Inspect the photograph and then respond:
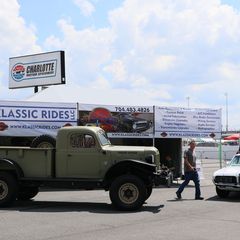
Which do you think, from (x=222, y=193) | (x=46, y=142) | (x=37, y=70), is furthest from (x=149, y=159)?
(x=37, y=70)

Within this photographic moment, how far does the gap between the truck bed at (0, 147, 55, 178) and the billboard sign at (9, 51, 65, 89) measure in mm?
15982

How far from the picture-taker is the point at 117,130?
2088 centimetres

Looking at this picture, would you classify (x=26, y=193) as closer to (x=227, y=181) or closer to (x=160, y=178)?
(x=160, y=178)

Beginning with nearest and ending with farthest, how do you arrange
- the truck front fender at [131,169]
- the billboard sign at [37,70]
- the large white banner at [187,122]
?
the truck front fender at [131,169]
the large white banner at [187,122]
the billboard sign at [37,70]

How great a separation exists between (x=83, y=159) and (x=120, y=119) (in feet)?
25.7

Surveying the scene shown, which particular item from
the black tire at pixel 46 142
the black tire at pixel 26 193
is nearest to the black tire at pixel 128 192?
the black tire at pixel 46 142

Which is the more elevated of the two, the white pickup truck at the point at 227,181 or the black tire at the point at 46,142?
the black tire at the point at 46,142

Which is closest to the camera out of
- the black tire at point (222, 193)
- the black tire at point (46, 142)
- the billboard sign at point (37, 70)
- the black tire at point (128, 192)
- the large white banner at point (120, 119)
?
the black tire at point (128, 192)

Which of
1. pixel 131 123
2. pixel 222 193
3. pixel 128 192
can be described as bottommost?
pixel 222 193

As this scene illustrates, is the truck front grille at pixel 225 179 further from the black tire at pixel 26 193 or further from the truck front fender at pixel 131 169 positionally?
the black tire at pixel 26 193

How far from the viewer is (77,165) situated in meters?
13.1

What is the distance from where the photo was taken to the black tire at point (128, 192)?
12.7 m

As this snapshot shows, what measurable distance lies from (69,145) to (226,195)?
Answer: 5708 millimetres

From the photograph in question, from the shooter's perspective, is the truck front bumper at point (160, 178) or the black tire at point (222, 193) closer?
the truck front bumper at point (160, 178)
